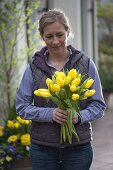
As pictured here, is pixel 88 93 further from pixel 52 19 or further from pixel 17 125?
pixel 17 125

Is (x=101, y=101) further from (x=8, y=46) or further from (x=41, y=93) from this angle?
(x=8, y=46)

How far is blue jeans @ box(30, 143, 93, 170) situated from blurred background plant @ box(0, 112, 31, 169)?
2.35 meters

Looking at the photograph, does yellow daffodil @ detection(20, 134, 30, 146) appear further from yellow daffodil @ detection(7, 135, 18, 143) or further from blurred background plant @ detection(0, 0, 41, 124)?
blurred background plant @ detection(0, 0, 41, 124)

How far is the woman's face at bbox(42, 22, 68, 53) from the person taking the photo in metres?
3.18

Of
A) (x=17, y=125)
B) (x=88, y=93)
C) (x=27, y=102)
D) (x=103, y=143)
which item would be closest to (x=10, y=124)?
(x=17, y=125)

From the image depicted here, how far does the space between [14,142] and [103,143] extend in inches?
98.0

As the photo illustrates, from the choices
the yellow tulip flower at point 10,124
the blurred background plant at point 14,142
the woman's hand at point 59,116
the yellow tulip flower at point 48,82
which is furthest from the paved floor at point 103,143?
the yellow tulip flower at point 48,82

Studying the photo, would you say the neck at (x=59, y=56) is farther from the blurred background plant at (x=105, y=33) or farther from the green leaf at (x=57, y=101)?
the blurred background plant at (x=105, y=33)

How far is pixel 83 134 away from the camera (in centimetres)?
325

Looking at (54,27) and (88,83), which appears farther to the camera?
(54,27)

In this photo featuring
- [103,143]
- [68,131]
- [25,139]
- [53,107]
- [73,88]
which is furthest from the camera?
[103,143]

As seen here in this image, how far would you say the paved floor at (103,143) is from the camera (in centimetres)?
650

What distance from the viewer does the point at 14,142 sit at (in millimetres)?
5797

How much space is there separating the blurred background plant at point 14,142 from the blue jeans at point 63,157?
7.71ft
